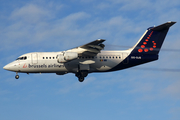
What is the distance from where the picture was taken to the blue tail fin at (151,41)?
109 feet

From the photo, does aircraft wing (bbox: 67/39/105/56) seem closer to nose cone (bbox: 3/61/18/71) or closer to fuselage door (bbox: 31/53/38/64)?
fuselage door (bbox: 31/53/38/64)

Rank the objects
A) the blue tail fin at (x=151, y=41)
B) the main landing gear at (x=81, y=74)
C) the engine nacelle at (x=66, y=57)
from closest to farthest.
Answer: the engine nacelle at (x=66, y=57)
the main landing gear at (x=81, y=74)
the blue tail fin at (x=151, y=41)

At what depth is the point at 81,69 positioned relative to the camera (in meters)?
31.8

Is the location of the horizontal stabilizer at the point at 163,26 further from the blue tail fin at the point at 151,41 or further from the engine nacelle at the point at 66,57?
the engine nacelle at the point at 66,57

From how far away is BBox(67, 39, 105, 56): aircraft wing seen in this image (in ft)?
99.5

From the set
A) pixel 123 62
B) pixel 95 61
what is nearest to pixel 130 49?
pixel 123 62

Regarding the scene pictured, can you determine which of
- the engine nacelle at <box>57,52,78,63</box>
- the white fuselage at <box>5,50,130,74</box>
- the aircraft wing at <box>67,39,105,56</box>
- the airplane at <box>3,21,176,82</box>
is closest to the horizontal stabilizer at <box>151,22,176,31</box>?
the airplane at <box>3,21,176,82</box>

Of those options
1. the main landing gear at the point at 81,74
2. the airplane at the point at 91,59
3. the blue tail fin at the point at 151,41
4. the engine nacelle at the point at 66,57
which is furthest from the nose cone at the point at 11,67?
the blue tail fin at the point at 151,41

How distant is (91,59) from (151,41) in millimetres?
7489

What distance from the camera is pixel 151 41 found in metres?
33.7

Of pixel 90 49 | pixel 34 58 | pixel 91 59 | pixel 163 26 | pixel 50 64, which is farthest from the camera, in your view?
pixel 163 26

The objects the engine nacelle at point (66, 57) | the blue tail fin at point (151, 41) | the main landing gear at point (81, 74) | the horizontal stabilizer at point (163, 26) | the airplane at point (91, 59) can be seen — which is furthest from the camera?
the blue tail fin at point (151, 41)

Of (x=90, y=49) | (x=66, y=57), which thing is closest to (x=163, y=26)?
(x=90, y=49)

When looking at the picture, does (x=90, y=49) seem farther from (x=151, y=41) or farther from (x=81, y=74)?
(x=151, y=41)
